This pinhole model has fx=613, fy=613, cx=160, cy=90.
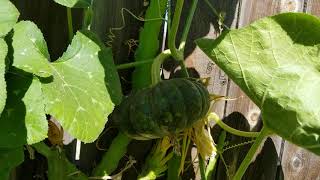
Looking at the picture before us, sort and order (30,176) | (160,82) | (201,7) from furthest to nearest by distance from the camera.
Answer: (201,7) → (30,176) → (160,82)

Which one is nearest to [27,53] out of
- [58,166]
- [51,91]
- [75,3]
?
[51,91]

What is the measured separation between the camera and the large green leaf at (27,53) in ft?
4.00

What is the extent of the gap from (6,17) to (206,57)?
0.81m

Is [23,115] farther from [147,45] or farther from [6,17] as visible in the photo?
[147,45]

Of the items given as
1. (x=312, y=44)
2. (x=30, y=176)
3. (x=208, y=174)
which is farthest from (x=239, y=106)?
(x=30, y=176)

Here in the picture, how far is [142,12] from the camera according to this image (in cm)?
176

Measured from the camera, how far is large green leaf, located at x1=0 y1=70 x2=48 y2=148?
47.2 inches

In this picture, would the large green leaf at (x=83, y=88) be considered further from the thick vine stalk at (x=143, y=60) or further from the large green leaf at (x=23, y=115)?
the thick vine stalk at (x=143, y=60)

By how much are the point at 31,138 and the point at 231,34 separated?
1.68ft

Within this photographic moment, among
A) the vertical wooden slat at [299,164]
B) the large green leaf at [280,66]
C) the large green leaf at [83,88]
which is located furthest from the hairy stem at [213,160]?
the large green leaf at [83,88]

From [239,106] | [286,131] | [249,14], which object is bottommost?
[239,106]

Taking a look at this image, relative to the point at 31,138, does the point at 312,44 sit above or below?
above

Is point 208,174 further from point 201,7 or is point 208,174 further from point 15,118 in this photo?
point 15,118

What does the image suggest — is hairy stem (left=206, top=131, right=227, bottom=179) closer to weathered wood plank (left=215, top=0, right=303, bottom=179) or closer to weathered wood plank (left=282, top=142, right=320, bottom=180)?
weathered wood plank (left=215, top=0, right=303, bottom=179)
